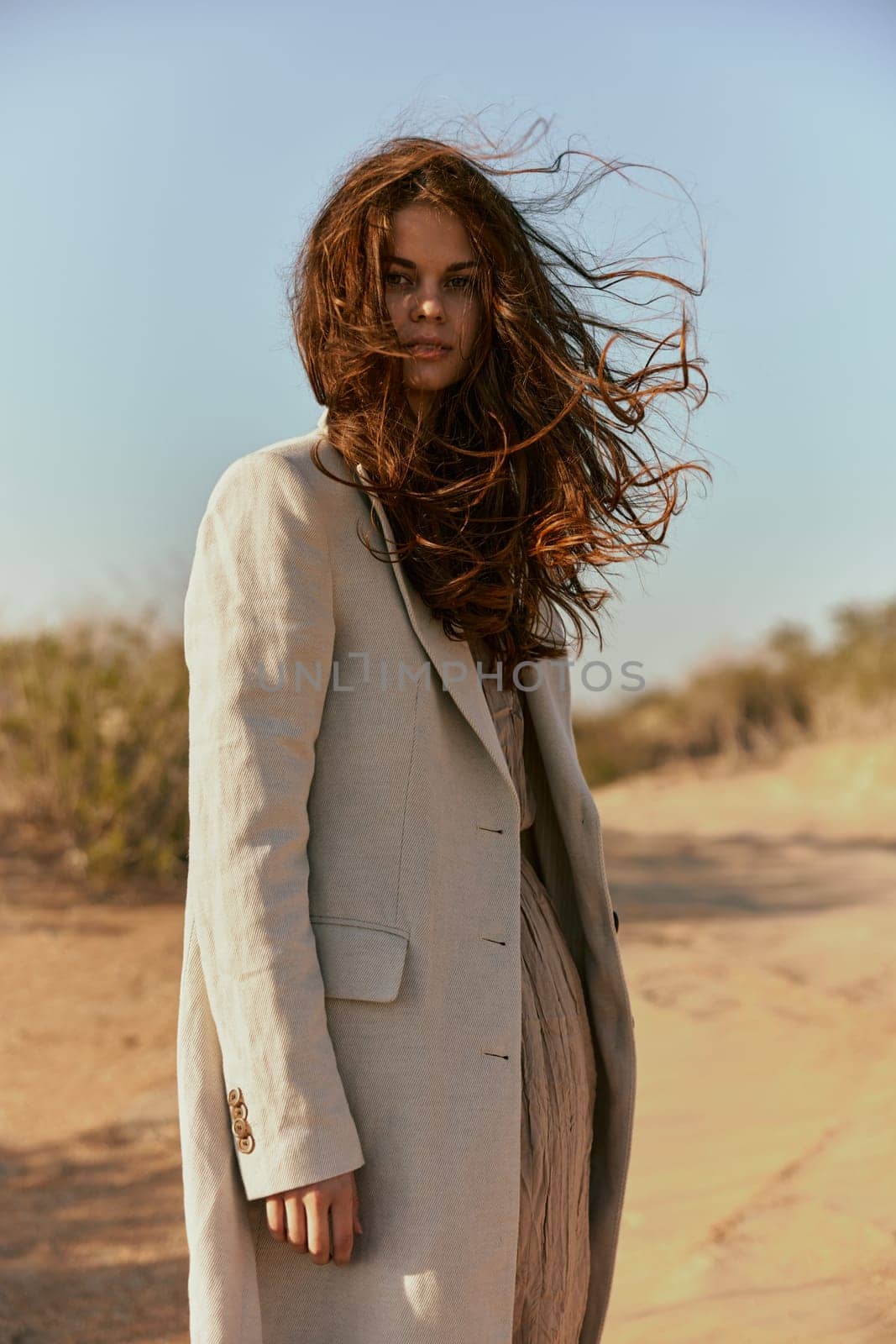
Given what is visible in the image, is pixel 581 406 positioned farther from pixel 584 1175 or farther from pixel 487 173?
pixel 584 1175

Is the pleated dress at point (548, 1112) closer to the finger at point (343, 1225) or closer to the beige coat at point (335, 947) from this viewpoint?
the beige coat at point (335, 947)

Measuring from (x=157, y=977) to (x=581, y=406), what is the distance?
419 cm

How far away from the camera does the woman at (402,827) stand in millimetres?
1454

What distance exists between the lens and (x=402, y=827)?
1538mm

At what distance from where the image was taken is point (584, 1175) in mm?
1780

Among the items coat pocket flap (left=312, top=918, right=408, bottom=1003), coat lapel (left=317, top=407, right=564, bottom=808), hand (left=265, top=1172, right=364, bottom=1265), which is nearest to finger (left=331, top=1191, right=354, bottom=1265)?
hand (left=265, top=1172, right=364, bottom=1265)

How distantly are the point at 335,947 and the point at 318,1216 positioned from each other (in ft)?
0.92

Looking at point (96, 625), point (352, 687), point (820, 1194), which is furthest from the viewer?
point (96, 625)

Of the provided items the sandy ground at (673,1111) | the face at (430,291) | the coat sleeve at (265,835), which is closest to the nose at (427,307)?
the face at (430,291)

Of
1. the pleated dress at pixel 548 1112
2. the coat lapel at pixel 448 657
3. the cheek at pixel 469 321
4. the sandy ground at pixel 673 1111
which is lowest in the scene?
the sandy ground at pixel 673 1111

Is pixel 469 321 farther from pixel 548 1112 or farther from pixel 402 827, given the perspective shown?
pixel 548 1112

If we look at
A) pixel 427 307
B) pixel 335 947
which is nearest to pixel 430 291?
pixel 427 307

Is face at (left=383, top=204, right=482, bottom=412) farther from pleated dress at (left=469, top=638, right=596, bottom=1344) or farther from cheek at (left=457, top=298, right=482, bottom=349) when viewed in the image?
pleated dress at (left=469, top=638, right=596, bottom=1344)

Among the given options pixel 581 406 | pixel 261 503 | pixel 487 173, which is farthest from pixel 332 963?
pixel 487 173
